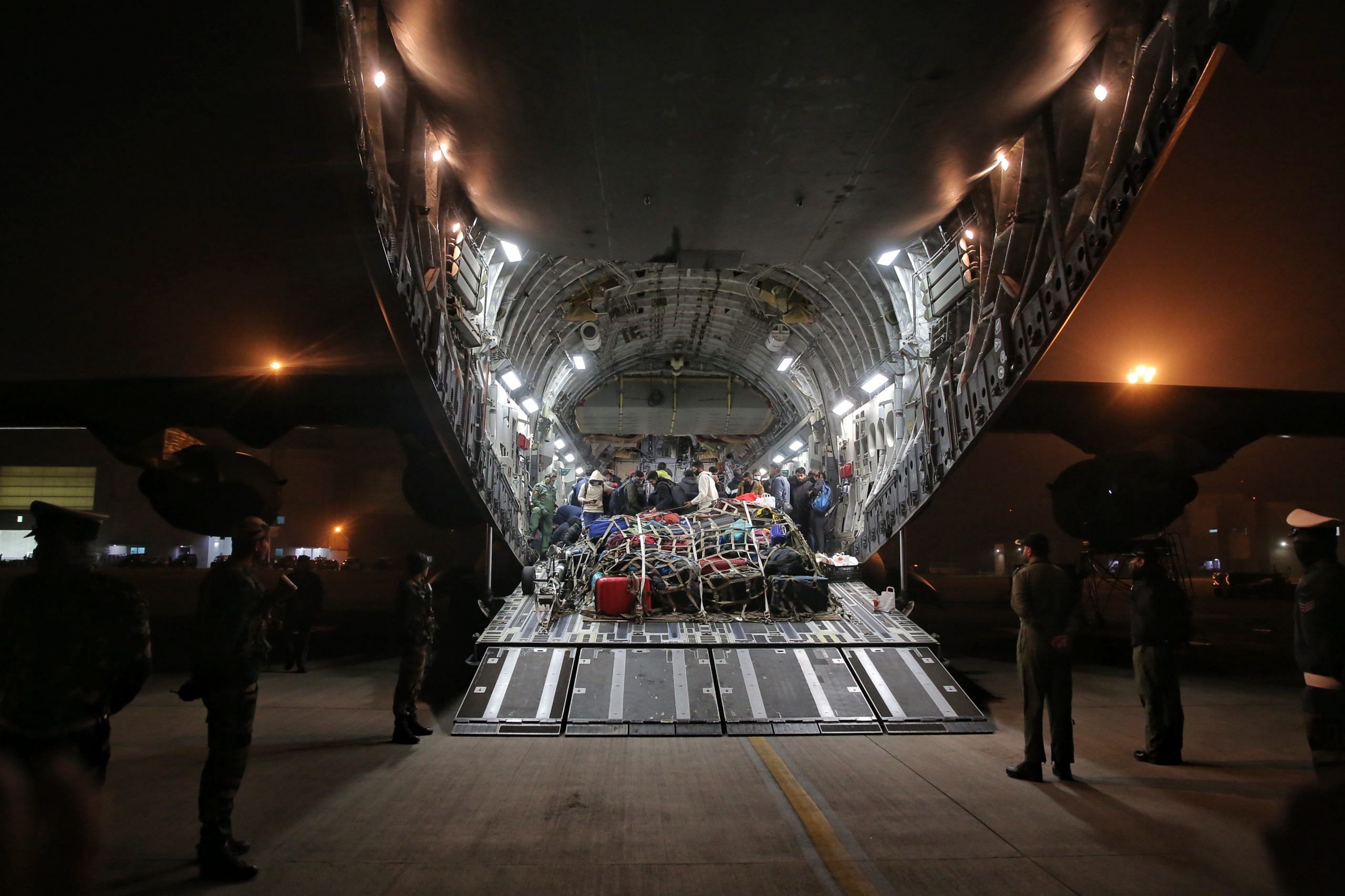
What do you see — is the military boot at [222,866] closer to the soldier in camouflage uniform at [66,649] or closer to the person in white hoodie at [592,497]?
the soldier in camouflage uniform at [66,649]

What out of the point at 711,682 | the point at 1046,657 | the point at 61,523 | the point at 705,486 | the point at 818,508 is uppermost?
the point at 705,486

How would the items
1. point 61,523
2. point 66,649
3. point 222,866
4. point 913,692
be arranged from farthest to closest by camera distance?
point 913,692
point 222,866
point 61,523
point 66,649

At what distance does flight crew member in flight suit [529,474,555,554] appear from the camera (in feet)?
48.0

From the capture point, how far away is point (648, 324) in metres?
21.1

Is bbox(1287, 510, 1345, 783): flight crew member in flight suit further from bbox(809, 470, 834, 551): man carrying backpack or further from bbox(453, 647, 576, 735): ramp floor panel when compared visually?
bbox(809, 470, 834, 551): man carrying backpack

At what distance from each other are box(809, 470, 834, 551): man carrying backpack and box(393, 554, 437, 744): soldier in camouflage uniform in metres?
8.85

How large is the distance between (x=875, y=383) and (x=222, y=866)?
1328cm

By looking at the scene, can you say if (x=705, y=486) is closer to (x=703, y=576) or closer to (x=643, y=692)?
(x=703, y=576)

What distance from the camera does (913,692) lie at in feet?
24.0

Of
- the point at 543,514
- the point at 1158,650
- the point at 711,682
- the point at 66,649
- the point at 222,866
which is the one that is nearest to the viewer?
the point at 66,649

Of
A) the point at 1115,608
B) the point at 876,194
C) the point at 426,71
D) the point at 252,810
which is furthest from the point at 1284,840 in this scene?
the point at 426,71

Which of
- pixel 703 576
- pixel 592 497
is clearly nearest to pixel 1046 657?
pixel 703 576

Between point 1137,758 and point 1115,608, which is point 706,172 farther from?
point 1137,758

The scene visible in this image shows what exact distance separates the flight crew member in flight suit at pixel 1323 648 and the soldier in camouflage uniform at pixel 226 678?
220 inches
